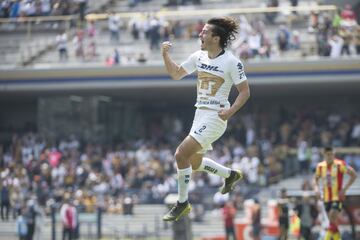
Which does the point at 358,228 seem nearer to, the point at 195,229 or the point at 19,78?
the point at 195,229

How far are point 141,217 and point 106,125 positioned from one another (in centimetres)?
1109

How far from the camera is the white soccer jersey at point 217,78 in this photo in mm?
11133

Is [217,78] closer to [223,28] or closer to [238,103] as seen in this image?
[238,103]

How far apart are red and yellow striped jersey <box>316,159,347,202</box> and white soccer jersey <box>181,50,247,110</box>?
14.9ft

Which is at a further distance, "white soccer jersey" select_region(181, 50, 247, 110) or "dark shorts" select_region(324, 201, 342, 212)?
"dark shorts" select_region(324, 201, 342, 212)

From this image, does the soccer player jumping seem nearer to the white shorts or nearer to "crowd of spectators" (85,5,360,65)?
the white shorts

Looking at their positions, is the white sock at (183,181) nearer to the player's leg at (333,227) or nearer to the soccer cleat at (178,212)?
the soccer cleat at (178,212)

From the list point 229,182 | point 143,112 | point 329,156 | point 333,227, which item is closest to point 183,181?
point 229,182

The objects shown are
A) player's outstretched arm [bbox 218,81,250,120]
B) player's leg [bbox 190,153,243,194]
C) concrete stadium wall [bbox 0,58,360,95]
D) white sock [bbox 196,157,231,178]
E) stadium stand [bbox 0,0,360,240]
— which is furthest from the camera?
concrete stadium wall [bbox 0,58,360,95]

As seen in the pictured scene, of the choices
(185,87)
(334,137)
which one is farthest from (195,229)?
(185,87)

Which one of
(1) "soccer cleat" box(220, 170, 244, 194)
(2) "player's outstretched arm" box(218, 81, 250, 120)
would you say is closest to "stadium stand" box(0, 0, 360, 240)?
(1) "soccer cleat" box(220, 170, 244, 194)

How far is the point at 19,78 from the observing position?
34.5 m

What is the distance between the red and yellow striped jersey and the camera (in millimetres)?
15297

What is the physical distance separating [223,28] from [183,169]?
5.66ft
